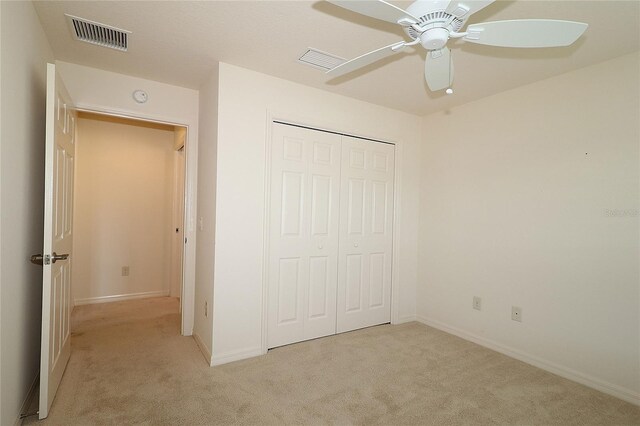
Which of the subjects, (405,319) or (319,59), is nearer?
(319,59)

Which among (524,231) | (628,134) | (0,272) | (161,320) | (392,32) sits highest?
(392,32)

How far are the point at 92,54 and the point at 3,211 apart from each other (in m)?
1.55

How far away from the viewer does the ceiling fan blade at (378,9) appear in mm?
1181

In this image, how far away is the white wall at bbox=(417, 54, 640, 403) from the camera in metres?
2.26

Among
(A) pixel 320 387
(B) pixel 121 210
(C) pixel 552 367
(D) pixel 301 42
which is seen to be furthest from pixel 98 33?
(C) pixel 552 367

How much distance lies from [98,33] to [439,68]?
86.7 inches

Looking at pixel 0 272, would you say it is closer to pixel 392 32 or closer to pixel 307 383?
pixel 307 383

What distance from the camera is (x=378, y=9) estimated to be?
1.23 metres

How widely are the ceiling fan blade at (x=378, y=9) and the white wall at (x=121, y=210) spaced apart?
155 inches

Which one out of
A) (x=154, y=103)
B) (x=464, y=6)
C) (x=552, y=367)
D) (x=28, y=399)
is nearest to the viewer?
(x=464, y=6)

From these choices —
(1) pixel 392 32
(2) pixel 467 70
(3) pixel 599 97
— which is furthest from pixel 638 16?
(1) pixel 392 32

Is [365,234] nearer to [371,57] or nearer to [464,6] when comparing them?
[371,57]

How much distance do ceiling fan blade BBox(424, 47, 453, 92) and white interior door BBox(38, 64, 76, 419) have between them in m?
2.06

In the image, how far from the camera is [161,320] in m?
3.50
